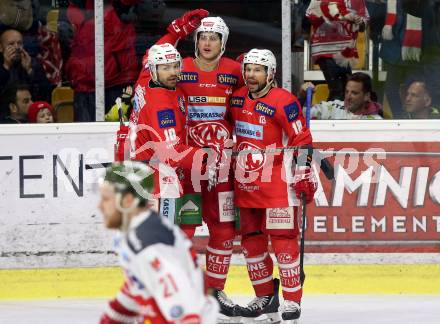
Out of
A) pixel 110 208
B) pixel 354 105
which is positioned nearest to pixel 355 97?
pixel 354 105

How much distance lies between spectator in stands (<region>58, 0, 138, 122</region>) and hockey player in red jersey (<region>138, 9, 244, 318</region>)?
51.3 inches

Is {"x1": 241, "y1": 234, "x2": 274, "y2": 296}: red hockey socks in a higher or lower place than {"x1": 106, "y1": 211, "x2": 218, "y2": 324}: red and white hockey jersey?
lower

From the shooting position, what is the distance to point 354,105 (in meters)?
7.88

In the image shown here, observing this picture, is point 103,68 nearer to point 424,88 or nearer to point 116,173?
point 424,88

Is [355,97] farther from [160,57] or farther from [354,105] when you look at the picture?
[160,57]

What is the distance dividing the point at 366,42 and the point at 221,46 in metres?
1.58

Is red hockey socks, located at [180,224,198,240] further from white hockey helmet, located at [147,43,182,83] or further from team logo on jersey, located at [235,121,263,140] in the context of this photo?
white hockey helmet, located at [147,43,182,83]

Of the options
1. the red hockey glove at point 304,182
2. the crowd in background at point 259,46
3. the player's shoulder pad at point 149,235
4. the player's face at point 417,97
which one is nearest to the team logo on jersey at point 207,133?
the red hockey glove at point 304,182

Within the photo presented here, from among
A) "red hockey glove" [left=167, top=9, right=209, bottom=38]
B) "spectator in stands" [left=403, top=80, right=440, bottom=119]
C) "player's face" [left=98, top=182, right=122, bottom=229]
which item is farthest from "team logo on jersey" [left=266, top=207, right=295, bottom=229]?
"player's face" [left=98, top=182, right=122, bottom=229]

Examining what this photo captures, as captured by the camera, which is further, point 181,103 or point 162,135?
point 181,103

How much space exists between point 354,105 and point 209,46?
1.62 meters

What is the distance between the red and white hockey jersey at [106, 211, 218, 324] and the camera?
3.67 metres

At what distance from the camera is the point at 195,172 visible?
6.40 m

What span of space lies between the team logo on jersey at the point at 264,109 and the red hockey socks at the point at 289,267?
0.60 meters
